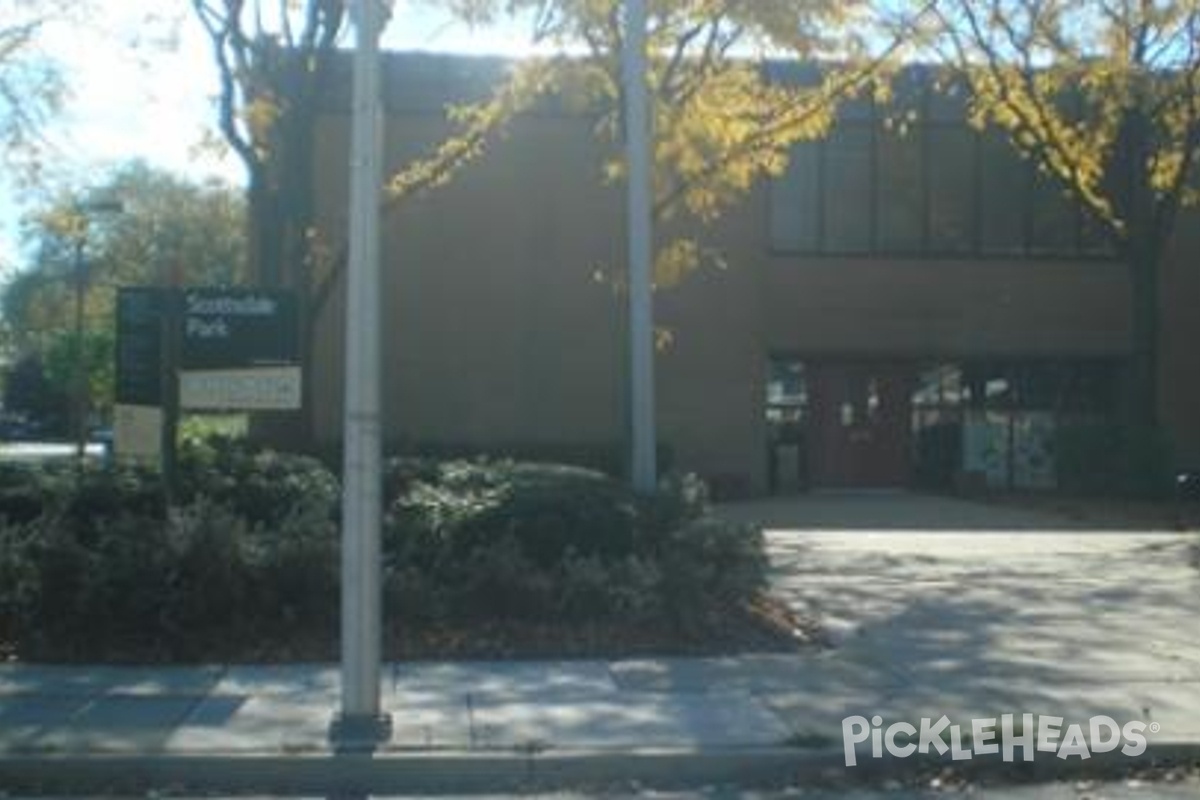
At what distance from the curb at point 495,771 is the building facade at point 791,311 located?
21.7 metres

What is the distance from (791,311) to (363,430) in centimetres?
2466

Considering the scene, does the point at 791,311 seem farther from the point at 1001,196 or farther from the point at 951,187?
the point at 1001,196

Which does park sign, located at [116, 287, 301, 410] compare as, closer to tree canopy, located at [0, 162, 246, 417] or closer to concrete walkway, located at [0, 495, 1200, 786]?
concrete walkway, located at [0, 495, 1200, 786]

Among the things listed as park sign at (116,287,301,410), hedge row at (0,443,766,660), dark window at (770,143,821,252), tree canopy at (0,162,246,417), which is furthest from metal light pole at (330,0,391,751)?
tree canopy at (0,162,246,417)

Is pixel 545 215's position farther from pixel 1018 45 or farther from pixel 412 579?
pixel 412 579

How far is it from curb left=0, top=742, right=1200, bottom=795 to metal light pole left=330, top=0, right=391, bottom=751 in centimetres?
62

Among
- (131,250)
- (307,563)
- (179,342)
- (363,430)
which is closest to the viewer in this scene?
(363,430)

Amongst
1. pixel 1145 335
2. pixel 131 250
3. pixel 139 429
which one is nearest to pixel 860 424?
pixel 1145 335

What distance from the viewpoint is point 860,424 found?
3550 centimetres

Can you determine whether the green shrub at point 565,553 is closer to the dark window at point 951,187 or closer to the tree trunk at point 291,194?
the tree trunk at point 291,194

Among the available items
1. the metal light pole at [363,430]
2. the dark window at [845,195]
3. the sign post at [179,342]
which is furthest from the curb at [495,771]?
the dark window at [845,195]

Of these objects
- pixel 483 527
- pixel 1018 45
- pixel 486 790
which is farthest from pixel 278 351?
pixel 1018 45

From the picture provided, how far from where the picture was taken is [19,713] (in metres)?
10.7

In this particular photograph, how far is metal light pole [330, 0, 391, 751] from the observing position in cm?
1020
